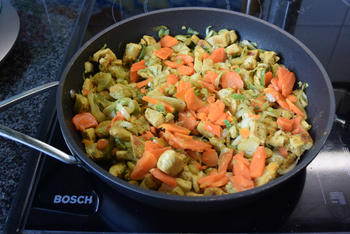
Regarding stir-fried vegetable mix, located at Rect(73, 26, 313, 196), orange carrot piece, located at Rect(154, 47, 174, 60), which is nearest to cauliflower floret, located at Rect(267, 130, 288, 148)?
stir-fried vegetable mix, located at Rect(73, 26, 313, 196)

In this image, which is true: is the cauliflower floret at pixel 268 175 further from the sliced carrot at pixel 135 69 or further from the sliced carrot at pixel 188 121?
the sliced carrot at pixel 135 69

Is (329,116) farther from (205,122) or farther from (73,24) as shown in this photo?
(73,24)

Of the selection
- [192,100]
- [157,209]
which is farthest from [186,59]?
[157,209]

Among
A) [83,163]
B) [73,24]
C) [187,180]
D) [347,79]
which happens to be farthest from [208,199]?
[73,24]

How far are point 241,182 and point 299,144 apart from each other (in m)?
0.28

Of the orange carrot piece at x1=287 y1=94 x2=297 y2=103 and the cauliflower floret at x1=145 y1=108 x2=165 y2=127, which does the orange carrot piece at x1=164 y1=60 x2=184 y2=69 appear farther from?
the orange carrot piece at x1=287 y1=94 x2=297 y2=103

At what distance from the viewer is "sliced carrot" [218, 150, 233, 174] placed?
1.28m

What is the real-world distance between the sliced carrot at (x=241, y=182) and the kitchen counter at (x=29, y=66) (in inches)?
33.0

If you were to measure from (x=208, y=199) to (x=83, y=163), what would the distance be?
44 centimetres

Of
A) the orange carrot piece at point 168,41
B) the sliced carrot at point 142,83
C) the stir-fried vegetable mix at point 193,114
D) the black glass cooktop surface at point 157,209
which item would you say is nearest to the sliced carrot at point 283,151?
the stir-fried vegetable mix at point 193,114

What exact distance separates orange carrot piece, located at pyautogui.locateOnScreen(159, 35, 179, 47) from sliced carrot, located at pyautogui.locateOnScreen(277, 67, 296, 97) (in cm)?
56

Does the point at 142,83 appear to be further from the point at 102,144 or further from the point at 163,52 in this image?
the point at 102,144

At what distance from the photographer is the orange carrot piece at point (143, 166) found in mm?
1227

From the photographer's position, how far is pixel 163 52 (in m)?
1.75
